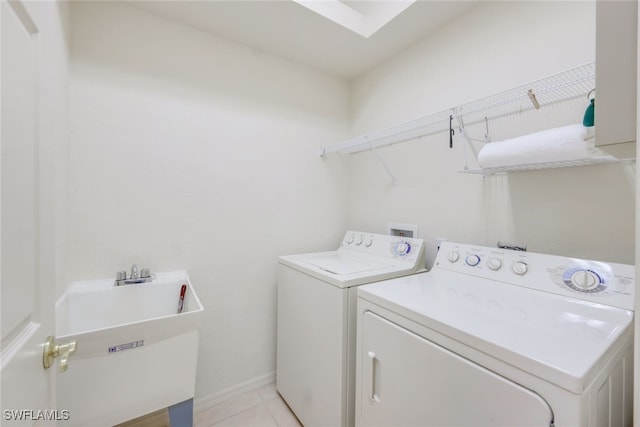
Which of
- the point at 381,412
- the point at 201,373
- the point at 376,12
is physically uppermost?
the point at 376,12

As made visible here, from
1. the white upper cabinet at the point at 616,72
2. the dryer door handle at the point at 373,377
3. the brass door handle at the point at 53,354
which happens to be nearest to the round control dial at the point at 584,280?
the white upper cabinet at the point at 616,72

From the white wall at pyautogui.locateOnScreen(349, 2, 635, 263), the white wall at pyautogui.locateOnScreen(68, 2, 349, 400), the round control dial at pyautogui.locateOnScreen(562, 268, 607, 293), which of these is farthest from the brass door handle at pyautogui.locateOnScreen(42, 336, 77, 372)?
the white wall at pyautogui.locateOnScreen(349, 2, 635, 263)

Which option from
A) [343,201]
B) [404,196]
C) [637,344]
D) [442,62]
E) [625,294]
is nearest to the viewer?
[637,344]

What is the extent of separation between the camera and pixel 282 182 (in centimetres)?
209

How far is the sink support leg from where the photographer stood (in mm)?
1253

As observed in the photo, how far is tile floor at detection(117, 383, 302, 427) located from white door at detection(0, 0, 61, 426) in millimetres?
1223

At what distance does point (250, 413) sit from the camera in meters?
1.75

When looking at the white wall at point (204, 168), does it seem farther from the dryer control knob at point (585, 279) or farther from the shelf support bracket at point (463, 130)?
the dryer control knob at point (585, 279)

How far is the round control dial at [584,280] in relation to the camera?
39.0 inches

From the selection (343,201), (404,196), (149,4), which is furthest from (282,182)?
(149,4)

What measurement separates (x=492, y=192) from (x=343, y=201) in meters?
1.21

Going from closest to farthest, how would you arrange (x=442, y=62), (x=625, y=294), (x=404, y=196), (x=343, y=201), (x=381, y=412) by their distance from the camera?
(x=625, y=294) < (x=381, y=412) < (x=442, y=62) < (x=404, y=196) < (x=343, y=201)

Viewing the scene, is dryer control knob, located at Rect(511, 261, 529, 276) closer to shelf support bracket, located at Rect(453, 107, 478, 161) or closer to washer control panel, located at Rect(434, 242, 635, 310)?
washer control panel, located at Rect(434, 242, 635, 310)

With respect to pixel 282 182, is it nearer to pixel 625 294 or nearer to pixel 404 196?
pixel 404 196
